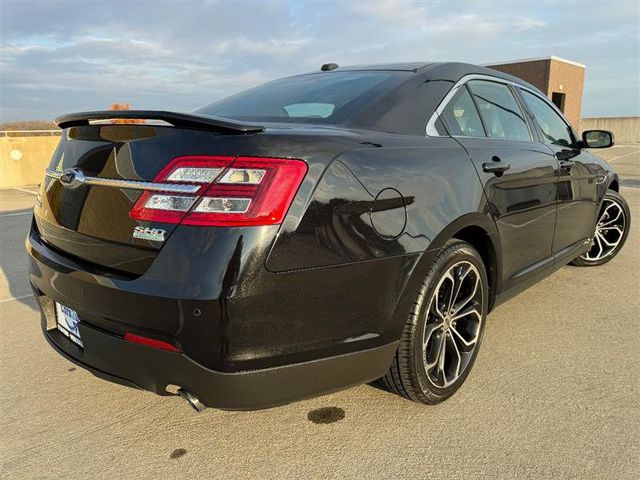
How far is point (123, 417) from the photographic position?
8.16 ft

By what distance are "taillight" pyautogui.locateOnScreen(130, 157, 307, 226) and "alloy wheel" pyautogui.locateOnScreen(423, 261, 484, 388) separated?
3.10 ft

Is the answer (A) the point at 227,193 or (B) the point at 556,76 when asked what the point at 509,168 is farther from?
(B) the point at 556,76

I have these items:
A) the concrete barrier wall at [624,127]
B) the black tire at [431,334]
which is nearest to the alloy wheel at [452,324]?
the black tire at [431,334]

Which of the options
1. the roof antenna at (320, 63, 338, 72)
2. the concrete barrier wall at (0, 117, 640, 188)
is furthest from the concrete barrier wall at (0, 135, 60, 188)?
the roof antenna at (320, 63, 338, 72)

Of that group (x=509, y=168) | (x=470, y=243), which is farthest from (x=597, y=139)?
(x=470, y=243)

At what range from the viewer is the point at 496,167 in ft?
9.00

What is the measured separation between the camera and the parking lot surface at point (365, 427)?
2.10 meters

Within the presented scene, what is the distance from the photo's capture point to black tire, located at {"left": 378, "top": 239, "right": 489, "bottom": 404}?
2.26 metres

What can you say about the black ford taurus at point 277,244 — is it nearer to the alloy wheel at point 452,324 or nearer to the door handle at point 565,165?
the alloy wheel at point 452,324

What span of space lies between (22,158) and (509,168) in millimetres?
15330

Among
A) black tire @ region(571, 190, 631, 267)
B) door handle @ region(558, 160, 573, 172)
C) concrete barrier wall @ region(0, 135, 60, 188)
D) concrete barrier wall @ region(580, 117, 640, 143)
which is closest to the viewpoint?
door handle @ region(558, 160, 573, 172)

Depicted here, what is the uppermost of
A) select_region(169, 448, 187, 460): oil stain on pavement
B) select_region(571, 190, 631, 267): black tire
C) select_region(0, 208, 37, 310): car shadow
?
select_region(571, 190, 631, 267): black tire

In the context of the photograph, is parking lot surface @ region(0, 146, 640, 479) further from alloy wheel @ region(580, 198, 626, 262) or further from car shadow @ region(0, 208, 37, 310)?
alloy wheel @ region(580, 198, 626, 262)

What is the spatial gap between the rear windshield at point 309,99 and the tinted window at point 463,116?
1.11 ft
